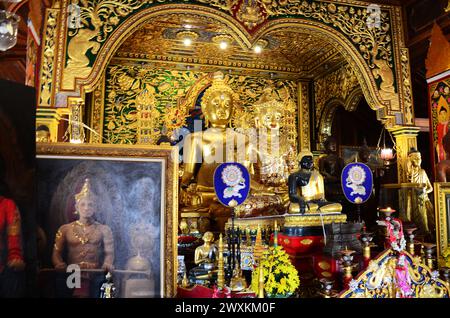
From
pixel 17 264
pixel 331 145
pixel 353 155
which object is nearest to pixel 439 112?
pixel 331 145

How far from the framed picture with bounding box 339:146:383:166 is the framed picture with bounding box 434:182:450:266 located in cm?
404

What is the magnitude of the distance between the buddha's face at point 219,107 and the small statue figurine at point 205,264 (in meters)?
3.09

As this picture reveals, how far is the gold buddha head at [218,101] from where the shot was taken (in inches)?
219

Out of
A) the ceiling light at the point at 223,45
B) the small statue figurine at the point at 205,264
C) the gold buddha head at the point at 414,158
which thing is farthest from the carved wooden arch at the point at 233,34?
the small statue figurine at the point at 205,264

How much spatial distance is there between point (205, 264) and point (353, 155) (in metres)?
4.92

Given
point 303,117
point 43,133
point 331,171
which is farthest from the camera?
point 303,117

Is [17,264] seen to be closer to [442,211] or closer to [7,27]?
[7,27]

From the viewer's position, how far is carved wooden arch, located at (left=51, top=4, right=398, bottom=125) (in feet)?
12.0

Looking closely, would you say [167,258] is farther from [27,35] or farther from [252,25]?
[252,25]

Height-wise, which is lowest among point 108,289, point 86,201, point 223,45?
point 108,289

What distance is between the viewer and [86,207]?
5.28 ft

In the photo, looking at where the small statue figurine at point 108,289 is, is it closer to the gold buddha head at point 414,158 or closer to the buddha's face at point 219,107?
the gold buddha head at point 414,158

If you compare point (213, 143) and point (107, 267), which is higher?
point (213, 143)

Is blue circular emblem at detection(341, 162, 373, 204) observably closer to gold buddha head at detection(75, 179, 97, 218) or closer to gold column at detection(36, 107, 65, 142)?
gold buddha head at detection(75, 179, 97, 218)
